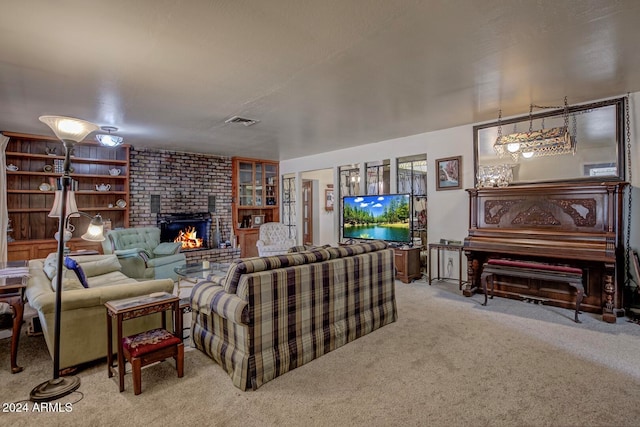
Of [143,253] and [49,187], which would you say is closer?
[143,253]

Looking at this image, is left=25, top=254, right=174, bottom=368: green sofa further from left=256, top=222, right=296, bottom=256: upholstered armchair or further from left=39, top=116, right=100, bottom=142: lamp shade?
left=256, top=222, right=296, bottom=256: upholstered armchair

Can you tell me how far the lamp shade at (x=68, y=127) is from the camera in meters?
2.12

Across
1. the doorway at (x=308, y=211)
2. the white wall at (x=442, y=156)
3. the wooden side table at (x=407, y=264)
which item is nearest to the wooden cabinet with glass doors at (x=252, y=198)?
the doorway at (x=308, y=211)

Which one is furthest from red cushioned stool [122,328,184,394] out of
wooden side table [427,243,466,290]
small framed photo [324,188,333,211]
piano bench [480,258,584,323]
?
small framed photo [324,188,333,211]

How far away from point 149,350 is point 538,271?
3920mm

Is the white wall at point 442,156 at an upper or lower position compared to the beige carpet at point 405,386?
upper

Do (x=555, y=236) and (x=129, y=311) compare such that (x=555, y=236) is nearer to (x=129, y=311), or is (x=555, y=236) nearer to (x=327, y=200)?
(x=129, y=311)

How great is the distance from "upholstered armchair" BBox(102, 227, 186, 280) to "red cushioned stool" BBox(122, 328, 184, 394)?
9.79 feet

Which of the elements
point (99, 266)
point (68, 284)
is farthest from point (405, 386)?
point (99, 266)

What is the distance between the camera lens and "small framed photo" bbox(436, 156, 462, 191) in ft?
16.2

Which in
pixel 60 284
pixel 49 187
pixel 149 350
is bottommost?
pixel 149 350

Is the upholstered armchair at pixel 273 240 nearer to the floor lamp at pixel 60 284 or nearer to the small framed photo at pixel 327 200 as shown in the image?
the small framed photo at pixel 327 200

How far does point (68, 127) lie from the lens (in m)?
2.18

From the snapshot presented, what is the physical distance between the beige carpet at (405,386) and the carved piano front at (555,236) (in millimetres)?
651
